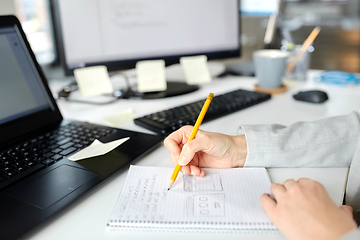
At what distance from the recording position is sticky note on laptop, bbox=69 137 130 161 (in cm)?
54

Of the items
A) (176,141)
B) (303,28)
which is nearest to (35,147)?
(176,141)

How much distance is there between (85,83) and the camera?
0.91 m

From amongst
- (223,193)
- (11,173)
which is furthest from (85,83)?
(223,193)

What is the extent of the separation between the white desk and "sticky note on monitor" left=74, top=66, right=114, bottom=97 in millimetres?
48

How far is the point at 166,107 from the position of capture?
2.91ft

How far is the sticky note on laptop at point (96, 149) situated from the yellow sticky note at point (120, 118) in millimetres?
159

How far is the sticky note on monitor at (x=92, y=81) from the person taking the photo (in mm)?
906

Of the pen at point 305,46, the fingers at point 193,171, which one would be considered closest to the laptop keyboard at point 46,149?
the fingers at point 193,171

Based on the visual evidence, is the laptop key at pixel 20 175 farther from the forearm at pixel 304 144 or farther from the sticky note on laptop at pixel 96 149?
the forearm at pixel 304 144

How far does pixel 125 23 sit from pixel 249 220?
0.72m

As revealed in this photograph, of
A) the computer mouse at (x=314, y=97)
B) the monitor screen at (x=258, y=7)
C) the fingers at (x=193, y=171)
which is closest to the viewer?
the fingers at (x=193, y=171)

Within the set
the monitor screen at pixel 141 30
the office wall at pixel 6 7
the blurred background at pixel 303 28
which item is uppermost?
the office wall at pixel 6 7

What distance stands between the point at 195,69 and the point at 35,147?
62 centimetres

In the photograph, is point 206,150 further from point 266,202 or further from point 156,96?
point 156,96
